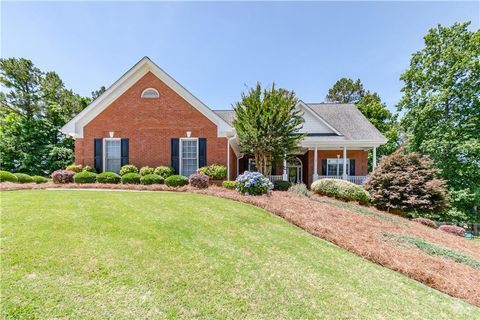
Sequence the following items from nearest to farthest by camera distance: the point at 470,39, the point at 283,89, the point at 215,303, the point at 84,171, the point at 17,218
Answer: the point at 215,303 < the point at 17,218 < the point at 84,171 < the point at 283,89 < the point at 470,39

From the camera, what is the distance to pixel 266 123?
1326 cm

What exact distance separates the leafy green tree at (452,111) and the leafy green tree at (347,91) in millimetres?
15367

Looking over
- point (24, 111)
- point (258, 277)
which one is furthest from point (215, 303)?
point (24, 111)

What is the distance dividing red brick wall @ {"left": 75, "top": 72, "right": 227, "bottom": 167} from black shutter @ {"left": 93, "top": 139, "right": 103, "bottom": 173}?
249 mm

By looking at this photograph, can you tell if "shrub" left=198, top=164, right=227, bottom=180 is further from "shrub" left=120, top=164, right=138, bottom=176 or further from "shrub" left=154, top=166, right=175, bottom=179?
"shrub" left=120, top=164, right=138, bottom=176

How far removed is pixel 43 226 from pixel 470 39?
2949 cm

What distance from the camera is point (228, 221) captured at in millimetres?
6387

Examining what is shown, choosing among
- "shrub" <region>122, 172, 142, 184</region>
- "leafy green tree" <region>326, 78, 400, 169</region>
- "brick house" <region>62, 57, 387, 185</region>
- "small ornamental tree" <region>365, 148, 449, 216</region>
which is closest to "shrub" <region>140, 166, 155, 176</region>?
"brick house" <region>62, 57, 387, 185</region>

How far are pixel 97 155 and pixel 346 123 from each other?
64.9 ft

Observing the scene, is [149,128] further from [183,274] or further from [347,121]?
[347,121]

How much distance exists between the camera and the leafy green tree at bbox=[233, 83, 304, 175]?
1330cm

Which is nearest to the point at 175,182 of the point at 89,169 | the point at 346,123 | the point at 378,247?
the point at 89,169

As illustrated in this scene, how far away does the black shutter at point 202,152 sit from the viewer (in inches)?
555

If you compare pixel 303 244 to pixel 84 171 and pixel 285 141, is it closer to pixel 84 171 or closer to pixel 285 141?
pixel 285 141
